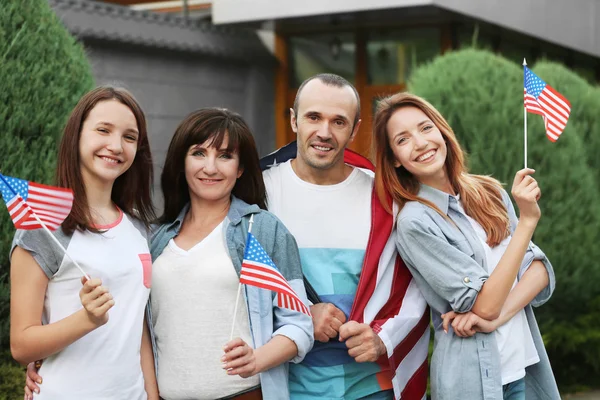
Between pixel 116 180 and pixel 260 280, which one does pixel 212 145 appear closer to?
pixel 116 180

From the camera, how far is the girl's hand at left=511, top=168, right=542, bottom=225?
→ 3535 millimetres

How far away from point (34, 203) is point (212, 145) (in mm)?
818

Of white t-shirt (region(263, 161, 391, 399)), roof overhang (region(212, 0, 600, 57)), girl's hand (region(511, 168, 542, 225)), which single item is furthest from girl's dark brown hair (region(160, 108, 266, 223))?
roof overhang (region(212, 0, 600, 57))

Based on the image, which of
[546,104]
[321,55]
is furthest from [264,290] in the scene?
[321,55]

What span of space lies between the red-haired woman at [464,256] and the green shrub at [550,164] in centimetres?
327

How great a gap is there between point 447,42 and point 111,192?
34.8 ft

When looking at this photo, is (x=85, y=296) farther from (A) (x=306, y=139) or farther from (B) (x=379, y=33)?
(B) (x=379, y=33)

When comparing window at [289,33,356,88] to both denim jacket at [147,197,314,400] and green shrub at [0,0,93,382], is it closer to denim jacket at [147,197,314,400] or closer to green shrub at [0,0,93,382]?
green shrub at [0,0,93,382]

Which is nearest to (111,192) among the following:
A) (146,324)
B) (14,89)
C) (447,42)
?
(146,324)

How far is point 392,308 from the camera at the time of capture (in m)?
3.85

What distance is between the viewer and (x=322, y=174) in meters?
3.94

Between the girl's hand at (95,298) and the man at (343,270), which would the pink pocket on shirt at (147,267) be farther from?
the man at (343,270)

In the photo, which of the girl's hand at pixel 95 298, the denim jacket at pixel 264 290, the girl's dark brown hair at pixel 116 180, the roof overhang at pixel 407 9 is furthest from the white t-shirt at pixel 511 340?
the roof overhang at pixel 407 9

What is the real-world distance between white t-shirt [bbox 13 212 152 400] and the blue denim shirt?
1088 mm
